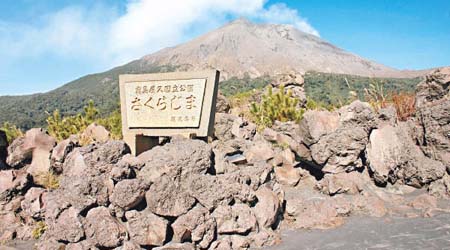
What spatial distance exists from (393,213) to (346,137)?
146cm

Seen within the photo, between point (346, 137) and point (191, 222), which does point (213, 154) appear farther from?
point (346, 137)

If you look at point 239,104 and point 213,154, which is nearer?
point 213,154

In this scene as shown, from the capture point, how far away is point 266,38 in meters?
123

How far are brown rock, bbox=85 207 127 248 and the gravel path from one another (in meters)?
1.74

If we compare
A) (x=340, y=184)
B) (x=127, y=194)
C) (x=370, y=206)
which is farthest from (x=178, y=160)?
(x=370, y=206)

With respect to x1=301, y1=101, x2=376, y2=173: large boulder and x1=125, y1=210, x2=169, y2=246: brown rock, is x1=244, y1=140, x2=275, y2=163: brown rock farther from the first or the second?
x1=125, y1=210, x2=169, y2=246: brown rock

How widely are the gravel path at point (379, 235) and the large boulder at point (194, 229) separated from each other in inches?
29.3

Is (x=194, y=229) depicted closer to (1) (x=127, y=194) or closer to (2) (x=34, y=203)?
(1) (x=127, y=194)

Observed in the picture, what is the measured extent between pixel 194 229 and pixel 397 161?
3760 mm

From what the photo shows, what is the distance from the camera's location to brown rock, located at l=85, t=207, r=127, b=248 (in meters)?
4.40

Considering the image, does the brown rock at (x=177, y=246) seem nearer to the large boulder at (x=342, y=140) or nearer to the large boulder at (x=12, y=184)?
the large boulder at (x=12, y=184)

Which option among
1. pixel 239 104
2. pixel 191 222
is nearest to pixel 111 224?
pixel 191 222

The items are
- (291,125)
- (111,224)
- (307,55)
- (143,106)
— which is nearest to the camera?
(111,224)

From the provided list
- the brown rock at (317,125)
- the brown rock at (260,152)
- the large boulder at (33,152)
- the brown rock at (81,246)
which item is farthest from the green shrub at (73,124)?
the brown rock at (81,246)
